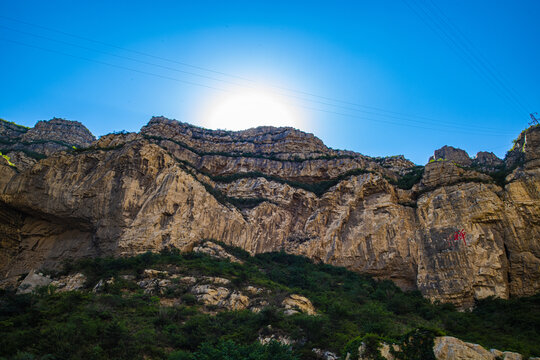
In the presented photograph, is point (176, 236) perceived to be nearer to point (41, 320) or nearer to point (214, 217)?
point (214, 217)

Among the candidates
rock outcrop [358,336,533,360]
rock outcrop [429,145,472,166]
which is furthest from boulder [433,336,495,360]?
rock outcrop [429,145,472,166]

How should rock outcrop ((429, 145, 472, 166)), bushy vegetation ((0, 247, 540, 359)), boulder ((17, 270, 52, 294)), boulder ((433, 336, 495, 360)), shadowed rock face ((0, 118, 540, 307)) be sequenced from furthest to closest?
rock outcrop ((429, 145, 472, 166)) → shadowed rock face ((0, 118, 540, 307)) → boulder ((17, 270, 52, 294)) → bushy vegetation ((0, 247, 540, 359)) → boulder ((433, 336, 495, 360))

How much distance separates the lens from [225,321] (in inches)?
776

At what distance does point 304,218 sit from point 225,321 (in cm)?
2168

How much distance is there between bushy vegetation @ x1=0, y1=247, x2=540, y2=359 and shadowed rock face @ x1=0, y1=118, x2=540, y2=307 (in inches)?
98.0

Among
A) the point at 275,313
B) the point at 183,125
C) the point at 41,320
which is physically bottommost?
the point at 41,320

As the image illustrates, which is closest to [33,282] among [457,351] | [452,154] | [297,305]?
[297,305]

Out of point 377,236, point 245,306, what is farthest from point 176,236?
point 377,236

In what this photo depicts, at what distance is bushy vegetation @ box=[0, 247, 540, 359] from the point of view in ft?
49.0

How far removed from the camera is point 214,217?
35.1 metres

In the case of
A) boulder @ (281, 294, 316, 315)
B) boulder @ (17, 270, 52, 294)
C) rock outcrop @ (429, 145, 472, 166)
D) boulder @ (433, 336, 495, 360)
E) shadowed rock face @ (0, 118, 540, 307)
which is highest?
rock outcrop @ (429, 145, 472, 166)

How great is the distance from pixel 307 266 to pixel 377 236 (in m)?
7.60

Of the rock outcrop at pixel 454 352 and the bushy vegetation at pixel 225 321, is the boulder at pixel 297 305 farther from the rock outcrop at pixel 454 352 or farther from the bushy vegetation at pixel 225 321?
the rock outcrop at pixel 454 352

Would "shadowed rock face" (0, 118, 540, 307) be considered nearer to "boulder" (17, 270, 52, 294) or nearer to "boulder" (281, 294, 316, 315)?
"boulder" (17, 270, 52, 294)
